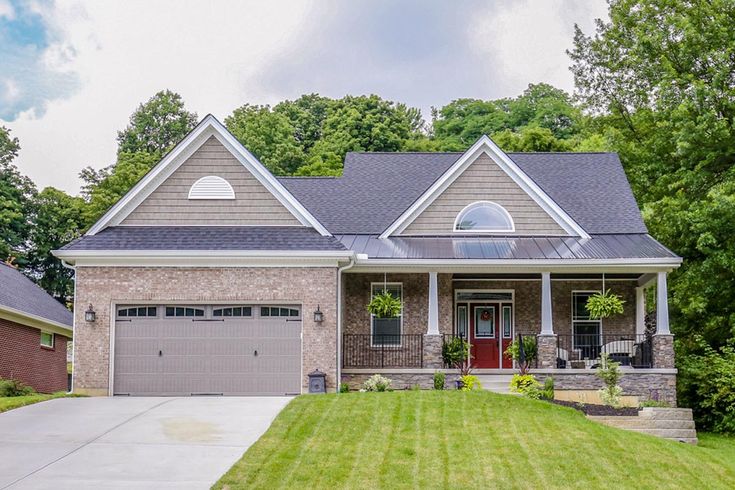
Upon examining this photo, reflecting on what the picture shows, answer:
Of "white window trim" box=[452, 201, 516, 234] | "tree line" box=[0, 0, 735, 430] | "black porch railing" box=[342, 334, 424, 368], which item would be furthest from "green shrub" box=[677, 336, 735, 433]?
"black porch railing" box=[342, 334, 424, 368]

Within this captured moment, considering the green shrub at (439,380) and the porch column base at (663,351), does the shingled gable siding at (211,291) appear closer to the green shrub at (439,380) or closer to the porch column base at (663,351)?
the green shrub at (439,380)

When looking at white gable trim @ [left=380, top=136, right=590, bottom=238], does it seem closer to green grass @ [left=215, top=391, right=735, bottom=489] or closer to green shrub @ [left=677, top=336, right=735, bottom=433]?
green shrub @ [left=677, top=336, right=735, bottom=433]

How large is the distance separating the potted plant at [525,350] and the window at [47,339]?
49.0ft

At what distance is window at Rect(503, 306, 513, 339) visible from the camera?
25125 millimetres

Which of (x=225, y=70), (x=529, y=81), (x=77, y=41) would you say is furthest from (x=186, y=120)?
(x=77, y=41)

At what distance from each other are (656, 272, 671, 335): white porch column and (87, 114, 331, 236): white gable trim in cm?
802

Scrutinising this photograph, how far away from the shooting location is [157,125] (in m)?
52.5

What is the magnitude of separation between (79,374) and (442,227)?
9530 mm

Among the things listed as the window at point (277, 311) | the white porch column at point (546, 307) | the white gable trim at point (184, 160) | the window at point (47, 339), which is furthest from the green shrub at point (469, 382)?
the window at point (47, 339)

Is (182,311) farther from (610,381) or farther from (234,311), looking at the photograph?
(610,381)

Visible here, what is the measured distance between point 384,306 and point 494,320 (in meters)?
3.57

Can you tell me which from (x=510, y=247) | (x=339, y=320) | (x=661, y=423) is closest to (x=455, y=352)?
(x=510, y=247)

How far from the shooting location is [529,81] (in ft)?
187

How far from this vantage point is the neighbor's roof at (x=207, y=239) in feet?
71.1
